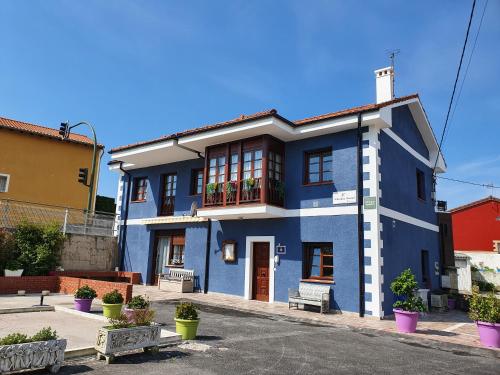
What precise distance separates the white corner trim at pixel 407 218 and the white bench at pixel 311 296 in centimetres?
312

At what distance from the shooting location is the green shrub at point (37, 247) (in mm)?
14570

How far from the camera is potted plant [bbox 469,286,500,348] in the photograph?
8761mm

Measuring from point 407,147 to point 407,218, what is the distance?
3014 mm

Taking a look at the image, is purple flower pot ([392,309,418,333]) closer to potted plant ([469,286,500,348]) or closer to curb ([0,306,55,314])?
potted plant ([469,286,500,348])

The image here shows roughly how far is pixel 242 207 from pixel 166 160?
246 inches

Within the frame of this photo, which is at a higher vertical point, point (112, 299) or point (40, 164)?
point (40, 164)

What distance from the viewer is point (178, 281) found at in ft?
54.3

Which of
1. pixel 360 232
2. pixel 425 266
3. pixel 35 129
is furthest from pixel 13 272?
pixel 425 266

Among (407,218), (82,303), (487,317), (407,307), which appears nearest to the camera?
(487,317)

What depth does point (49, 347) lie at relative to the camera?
539 cm

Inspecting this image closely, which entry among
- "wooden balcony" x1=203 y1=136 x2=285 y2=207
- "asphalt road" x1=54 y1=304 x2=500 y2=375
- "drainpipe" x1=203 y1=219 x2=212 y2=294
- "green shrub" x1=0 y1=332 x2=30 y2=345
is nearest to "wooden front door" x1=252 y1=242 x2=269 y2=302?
"wooden balcony" x1=203 y1=136 x2=285 y2=207

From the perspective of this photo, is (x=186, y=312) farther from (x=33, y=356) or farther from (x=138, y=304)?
(x=33, y=356)

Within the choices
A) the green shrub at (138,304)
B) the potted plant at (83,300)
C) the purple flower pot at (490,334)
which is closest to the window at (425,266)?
the purple flower pot at (490,334)

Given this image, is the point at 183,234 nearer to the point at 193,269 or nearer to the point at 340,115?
the point at 193,269
